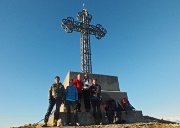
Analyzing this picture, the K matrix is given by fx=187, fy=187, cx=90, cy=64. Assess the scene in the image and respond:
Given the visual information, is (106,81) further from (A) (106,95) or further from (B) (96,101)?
(B) (96,101)

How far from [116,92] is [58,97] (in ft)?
14.6

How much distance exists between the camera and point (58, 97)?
854 cm

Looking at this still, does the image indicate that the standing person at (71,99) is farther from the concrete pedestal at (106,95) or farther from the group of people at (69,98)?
the concrete pedestal at (106,95)

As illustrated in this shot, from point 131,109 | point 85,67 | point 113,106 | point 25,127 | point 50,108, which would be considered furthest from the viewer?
point 85,67

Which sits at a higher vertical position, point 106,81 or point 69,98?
point 106,81

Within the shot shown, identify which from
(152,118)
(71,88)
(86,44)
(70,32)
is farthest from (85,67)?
(71,88)

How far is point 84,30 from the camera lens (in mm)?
18938

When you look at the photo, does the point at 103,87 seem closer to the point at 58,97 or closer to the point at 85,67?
the point at 58,97

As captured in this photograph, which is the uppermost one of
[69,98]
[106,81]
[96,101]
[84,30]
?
[84,30]

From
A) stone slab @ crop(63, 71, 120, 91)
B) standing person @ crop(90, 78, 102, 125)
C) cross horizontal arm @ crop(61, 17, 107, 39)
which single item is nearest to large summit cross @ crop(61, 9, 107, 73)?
cross horizontal arm @ crop(61, 17, 107, 39)

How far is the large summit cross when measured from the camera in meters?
17.9

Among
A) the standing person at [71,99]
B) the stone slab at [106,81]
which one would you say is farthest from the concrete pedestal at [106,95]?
the standing person at [71,99]

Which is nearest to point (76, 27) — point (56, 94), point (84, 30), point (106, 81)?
point (84, 30)

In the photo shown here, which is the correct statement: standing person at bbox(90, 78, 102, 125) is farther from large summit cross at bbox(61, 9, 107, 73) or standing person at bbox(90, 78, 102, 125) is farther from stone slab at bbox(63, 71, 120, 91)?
large summit cross at bbox(61, 9, 107, 73)
